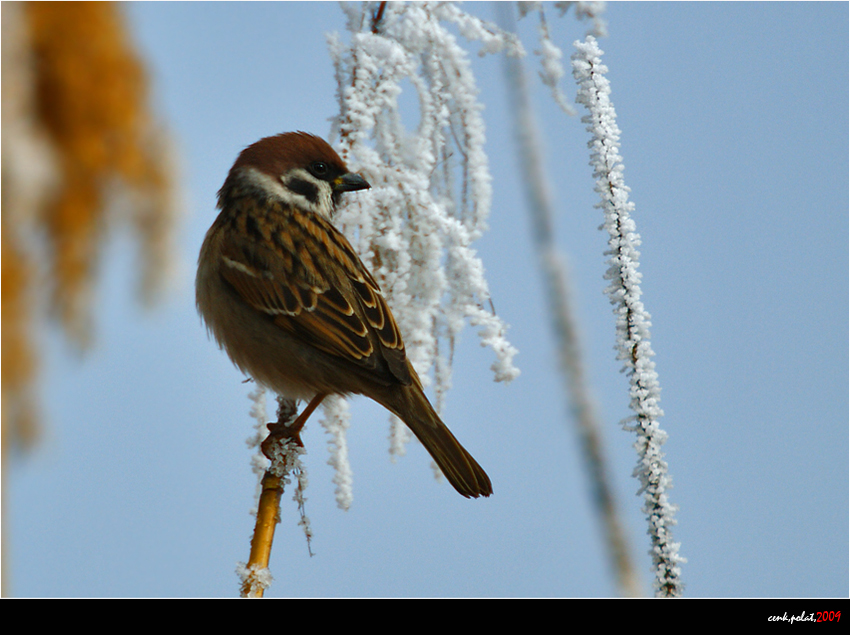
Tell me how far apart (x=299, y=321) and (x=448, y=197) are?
3.18ft

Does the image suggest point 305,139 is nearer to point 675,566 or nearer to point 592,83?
point 592,83

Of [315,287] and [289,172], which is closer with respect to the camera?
[315,287]

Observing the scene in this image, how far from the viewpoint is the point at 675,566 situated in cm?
129

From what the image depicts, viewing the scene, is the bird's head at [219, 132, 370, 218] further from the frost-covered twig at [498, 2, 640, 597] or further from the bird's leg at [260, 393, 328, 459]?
the frost-covered twig at [498, 2, 640, 597]

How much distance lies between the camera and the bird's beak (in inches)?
98.9

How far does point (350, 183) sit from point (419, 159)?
2.08 feet

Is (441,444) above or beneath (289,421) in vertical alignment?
beneath

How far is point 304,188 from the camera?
3.19 metres

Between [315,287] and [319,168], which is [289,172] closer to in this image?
[319,168]

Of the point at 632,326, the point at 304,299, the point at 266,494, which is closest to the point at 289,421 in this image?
the point at 304,299

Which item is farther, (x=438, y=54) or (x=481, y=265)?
(x=438, y=54)

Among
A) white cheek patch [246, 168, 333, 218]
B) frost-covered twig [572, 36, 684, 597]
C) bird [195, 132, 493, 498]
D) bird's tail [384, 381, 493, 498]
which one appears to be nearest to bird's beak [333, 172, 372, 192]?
bird [195, 132, 493, 498]
